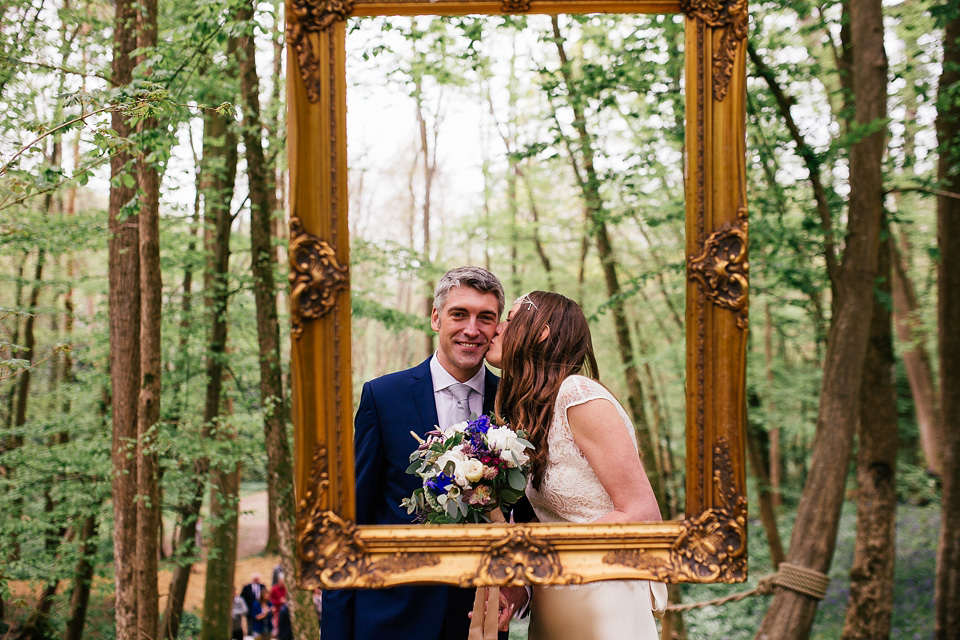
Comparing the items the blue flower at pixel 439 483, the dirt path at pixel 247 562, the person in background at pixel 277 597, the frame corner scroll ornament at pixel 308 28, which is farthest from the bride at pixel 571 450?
the dirt path at pixel 247 562

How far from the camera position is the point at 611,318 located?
866cm

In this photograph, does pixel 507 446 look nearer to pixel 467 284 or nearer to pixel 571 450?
pixel 571 450

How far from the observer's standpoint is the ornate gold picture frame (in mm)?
2277

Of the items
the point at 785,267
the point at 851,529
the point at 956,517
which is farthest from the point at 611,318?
the point at 851,529

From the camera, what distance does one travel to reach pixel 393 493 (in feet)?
8.74

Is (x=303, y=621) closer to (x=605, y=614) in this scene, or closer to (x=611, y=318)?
(x=605, y=614)

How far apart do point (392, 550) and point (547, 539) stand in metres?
0.54

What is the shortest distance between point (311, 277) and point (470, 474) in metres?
0.87

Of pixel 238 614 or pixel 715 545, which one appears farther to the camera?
pixel 238 614

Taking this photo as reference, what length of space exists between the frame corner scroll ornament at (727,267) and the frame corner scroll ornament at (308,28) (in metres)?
1.48

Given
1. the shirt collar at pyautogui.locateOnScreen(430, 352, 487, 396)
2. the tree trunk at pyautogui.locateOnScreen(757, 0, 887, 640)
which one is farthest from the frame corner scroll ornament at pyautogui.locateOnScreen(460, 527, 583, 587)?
the tree trunk at pyautogui.locateOnScreen(757, 0, 887, 640)

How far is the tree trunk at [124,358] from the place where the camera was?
4145 millimetres

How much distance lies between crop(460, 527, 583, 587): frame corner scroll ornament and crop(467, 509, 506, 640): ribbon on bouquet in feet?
1.10

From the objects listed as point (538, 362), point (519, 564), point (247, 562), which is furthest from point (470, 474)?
point (247, 562)
